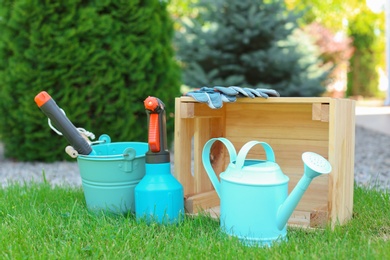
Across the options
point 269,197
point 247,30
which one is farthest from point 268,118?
point 247,30

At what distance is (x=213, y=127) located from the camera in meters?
2.46

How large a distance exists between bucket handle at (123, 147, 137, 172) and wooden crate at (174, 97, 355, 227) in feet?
0.64

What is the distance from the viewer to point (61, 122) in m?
2.06

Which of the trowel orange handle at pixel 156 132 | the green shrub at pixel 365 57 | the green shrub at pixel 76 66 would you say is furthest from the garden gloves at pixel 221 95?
the green shrub at pixel 365 57

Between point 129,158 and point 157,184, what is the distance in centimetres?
19

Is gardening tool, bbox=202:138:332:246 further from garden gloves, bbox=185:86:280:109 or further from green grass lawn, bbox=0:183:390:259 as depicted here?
garden gloves, bbox=185:86:280:109

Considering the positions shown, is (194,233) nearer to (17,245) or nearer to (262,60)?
(17,245)

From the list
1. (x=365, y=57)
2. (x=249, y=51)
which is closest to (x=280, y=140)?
(x=249, y=51)

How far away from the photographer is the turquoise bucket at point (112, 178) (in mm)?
2119

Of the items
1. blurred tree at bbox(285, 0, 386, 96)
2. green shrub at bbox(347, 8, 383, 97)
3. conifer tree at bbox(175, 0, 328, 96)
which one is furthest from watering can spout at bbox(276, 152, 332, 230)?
green shrub at bbox(347, 8, 383, 97)

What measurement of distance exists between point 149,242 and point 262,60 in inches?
174

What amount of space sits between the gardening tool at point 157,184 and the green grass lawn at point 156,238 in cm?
6

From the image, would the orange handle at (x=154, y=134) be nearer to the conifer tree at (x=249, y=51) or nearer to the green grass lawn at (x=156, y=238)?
the green grass lawn at (x=156, y=238)

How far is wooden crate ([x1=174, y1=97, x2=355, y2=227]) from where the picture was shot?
1.99 metres
